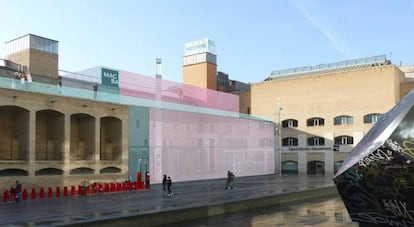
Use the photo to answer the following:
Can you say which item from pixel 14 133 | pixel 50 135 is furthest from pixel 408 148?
pixel 50 135

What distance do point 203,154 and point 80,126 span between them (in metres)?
15.1

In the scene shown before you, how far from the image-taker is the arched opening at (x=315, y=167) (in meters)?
70.2

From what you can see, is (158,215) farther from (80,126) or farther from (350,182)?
(80,126)

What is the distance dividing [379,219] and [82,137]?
103 feet

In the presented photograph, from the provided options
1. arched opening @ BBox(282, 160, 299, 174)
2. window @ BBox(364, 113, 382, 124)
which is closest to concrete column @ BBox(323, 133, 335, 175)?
arched opening @ BBox(282, 160, 299, 174)

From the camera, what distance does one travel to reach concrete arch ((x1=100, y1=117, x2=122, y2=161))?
41.3 m

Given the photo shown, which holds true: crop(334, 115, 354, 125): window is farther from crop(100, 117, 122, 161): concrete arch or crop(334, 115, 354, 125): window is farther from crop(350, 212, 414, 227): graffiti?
crop(350, 212, 414, 227): graffiti

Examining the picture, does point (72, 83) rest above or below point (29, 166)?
above

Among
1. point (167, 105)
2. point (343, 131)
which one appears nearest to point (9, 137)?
point (167, 105)

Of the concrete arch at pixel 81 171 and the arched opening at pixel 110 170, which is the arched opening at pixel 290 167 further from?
the concrete arch at pixel 81 171

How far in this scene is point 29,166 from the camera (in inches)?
1319

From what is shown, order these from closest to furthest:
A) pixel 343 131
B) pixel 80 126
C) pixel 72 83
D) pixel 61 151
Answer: pixel 61 151 → pixel 80 126 → pixel 72 83 → pixel 343 131

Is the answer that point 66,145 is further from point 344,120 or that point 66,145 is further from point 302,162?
point 344,120

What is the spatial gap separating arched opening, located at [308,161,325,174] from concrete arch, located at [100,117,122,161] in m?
37.8
